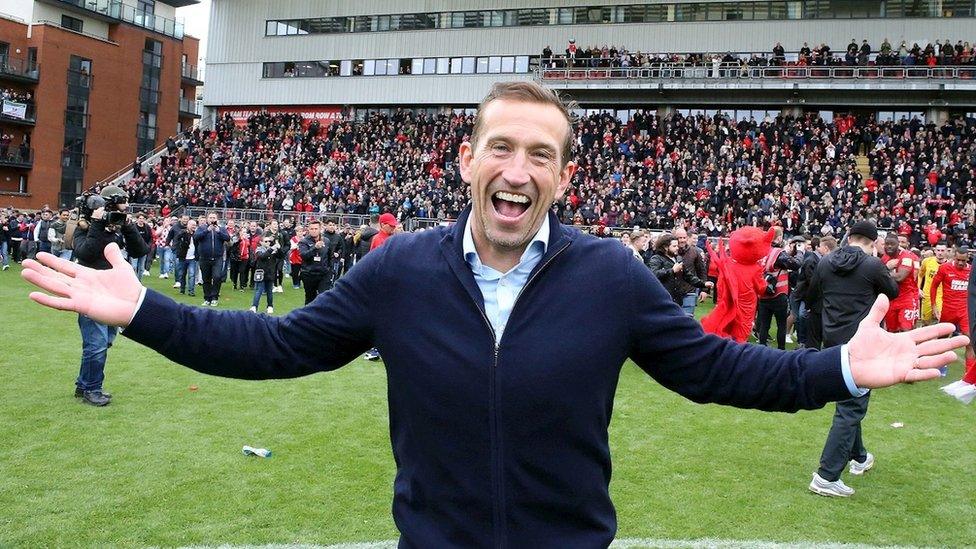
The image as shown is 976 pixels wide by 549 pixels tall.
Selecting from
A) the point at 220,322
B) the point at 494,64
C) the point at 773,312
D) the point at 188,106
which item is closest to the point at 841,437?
the point at 220,322

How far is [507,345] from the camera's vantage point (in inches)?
86.0

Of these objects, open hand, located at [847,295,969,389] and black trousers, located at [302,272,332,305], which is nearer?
open hand, located at [847,295,969,389]

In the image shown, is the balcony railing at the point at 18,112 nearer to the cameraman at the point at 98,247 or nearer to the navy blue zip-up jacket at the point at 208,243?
the navy blue zip-up jacket at the point at 208,243

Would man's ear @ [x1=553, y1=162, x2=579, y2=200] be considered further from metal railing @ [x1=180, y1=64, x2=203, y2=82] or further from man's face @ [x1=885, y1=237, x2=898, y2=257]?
metal railing @ [x1=180, y1=64, x2=203, y2=82]

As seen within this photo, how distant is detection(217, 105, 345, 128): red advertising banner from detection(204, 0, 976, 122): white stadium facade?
93 millimetres

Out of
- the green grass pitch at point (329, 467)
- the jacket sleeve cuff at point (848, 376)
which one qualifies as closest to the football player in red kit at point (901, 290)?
the green grass pitch at point (329, 467)

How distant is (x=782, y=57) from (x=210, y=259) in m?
27.6

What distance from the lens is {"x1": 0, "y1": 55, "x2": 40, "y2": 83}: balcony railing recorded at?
44281 millimetres

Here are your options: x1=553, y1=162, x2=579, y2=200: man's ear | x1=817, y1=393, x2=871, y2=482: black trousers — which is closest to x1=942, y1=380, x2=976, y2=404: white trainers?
x1=817, y1=393, x2=871, y2=482: black trousers

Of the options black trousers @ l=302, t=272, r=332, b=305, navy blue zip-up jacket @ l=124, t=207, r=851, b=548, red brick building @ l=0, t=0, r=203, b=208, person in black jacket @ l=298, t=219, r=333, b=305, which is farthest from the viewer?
red brick building @ l=0, t=0, r=203, b=208

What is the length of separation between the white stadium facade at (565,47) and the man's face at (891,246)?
81.5ft

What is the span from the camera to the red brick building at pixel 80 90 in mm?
45531

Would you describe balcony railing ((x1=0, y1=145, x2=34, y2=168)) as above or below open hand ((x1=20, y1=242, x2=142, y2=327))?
above

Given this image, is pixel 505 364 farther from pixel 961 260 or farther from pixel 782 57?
pixel 782 57
